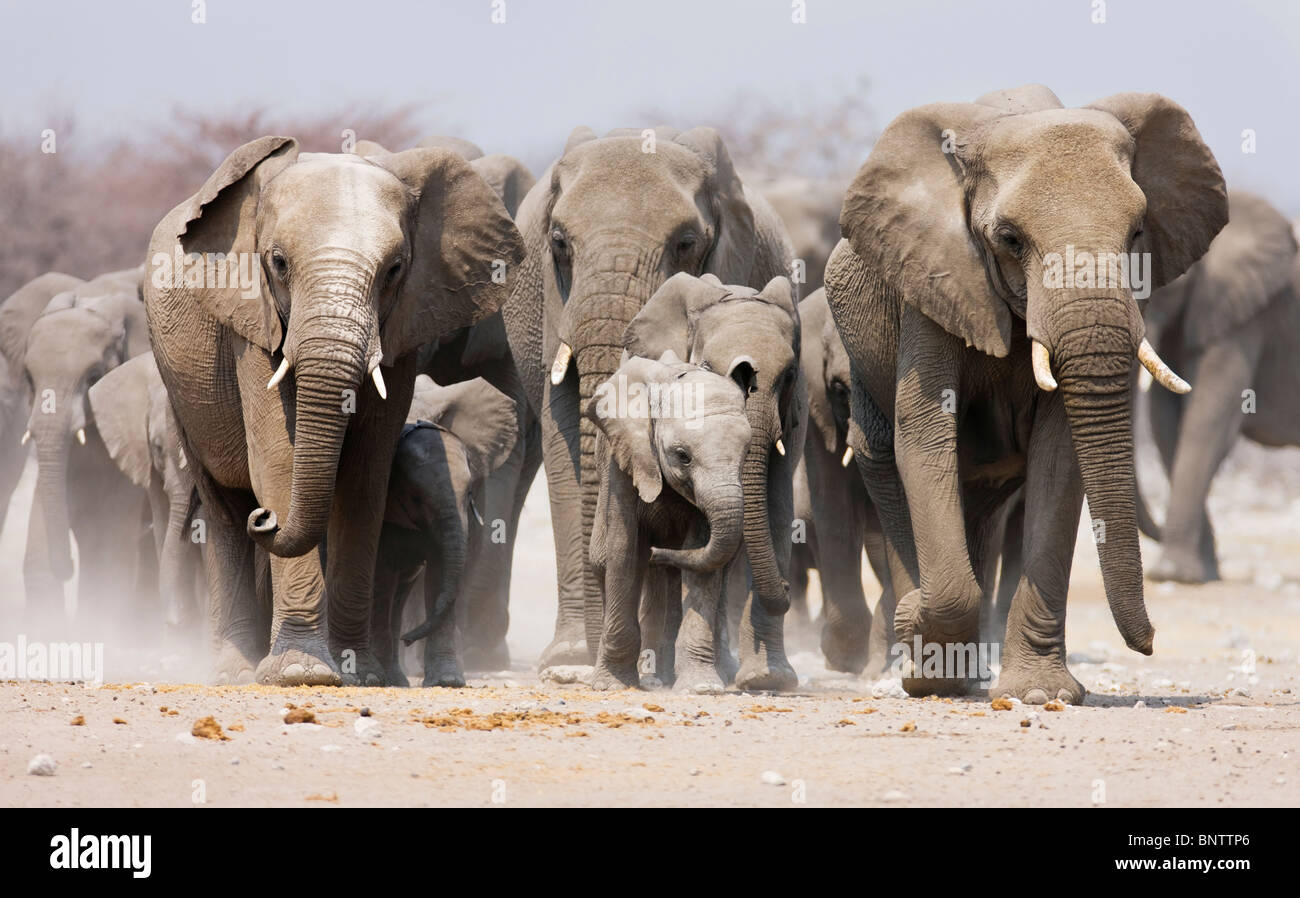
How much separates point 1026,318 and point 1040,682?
1391 millimetres

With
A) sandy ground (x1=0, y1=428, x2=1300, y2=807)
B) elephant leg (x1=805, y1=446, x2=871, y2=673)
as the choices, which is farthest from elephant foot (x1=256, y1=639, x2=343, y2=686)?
elephant leg (x1=805, y1=446, x2=871, y2=673)

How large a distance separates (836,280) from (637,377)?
3.99ft

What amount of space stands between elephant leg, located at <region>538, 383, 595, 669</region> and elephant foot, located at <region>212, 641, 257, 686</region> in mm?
1713

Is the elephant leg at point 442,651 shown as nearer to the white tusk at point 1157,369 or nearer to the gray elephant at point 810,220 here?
the white tusk at point 1157,369

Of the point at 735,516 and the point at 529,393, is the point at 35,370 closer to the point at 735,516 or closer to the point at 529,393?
the point at 529,393

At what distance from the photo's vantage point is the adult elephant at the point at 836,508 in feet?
38.4

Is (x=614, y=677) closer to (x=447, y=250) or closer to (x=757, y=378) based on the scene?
(x=757, y=378)

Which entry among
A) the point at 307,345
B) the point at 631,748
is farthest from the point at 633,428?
the point at 631,748

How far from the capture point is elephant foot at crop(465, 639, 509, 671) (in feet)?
39.9

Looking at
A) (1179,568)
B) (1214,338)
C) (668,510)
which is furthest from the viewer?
(1214,338)

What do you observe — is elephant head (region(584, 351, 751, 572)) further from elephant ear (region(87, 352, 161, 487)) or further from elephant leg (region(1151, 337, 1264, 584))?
elephant leg (region(1151, 337, 1264, 584))

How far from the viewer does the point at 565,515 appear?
36.2 feet

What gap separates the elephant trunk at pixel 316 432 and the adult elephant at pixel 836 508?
3577mm
